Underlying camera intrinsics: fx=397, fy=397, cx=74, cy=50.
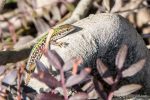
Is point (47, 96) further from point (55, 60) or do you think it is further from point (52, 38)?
point (52, 38)

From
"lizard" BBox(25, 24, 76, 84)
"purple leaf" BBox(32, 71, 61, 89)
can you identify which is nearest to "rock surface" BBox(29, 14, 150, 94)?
"lizard" BBox(25, 24, 76, 84)

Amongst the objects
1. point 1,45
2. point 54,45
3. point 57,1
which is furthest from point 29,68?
point 57,1

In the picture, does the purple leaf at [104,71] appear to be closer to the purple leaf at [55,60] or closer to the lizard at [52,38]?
the purple leaf at [55,60]

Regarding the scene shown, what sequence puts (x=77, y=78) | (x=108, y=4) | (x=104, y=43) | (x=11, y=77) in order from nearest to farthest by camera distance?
(x=77, y=78)
(x=11, y=77)
(x=104, y=43)
(x=108, y=4)

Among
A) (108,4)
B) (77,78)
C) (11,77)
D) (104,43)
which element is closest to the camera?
(77,78)

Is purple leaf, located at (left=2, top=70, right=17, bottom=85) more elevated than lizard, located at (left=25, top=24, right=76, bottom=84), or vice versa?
lizard, located at (left=25, top=24, right=76, bottom=84)

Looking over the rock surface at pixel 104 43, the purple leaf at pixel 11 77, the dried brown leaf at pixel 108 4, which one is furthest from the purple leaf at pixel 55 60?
the dried brown leaf at pixel 108 4

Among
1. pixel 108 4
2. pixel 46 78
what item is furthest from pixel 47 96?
pixel 108 4

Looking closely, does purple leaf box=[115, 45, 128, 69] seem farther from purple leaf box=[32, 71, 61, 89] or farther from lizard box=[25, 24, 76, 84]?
lizard box=[25, 24, 76, 84]

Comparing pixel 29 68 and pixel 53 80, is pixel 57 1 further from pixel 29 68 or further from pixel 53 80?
pixel 53 80

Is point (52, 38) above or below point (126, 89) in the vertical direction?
above
